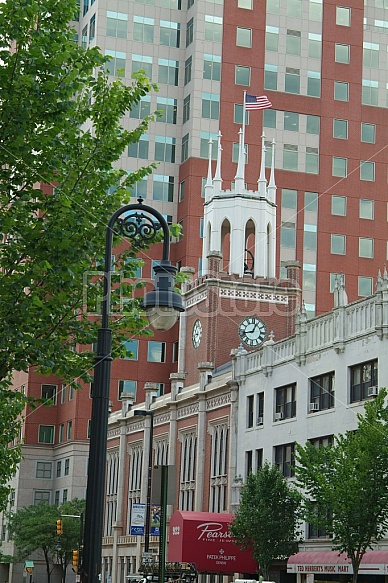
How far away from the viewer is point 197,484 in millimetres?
65125

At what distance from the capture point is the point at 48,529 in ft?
280

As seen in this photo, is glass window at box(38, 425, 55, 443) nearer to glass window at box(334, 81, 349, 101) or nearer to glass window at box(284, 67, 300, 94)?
glass window at box(284, 67, 300, 94)

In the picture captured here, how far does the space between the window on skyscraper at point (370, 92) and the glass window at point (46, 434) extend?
146 feet

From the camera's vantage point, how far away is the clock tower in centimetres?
7194

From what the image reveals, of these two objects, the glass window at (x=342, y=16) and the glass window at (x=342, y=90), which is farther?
the glass window at (x=342, y=16)

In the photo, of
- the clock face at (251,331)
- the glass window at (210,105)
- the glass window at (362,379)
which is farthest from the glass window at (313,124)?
the glass window at (362,379)

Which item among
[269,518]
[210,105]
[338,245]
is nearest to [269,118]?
[210,105]

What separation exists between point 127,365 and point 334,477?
62268 millimetres

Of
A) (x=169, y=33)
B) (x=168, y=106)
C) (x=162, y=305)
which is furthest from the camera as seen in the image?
(x=169, y=33)

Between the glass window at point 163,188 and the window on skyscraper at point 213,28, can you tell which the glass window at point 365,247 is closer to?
the glass window at point 163,188

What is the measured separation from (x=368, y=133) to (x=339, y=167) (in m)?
4.72

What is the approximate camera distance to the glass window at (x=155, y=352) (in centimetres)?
10312

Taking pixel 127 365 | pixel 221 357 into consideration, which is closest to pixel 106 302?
pixel 221 357

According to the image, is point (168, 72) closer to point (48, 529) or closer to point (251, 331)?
point (251, 331)
